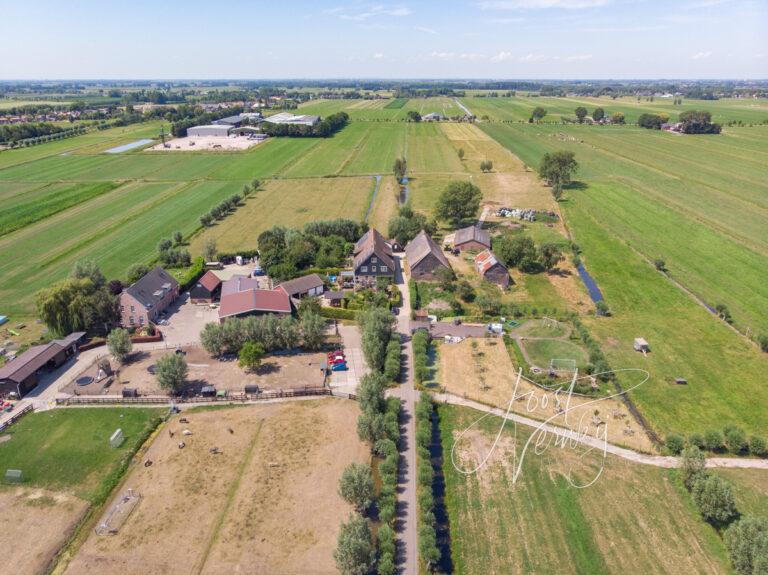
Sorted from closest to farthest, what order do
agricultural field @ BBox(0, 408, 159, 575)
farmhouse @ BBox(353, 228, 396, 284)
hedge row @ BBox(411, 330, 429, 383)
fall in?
agricultural field @ BBox(0, 408, 159, 575)
hedge row @ BBox(411, 330, 429, 383)
farmhouse @ BBox(353, 228, 396, 284)

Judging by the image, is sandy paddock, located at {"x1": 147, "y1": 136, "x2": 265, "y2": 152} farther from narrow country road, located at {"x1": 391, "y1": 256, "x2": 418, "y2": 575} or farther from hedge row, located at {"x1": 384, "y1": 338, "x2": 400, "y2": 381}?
narrow country road, located at {"x1": 391, "y1": 256, "x2": 418, "y2": 575}

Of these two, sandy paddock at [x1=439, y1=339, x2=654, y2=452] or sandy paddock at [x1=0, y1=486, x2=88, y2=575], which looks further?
sandy paddock at [x1=439, y1=339, x2=654, y2=452]

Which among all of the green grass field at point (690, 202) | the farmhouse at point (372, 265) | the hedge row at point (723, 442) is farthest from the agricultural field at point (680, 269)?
the farmhouse at point (372, 265)

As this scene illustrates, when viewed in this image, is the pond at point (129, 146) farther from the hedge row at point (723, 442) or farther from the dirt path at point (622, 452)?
the hedge row at point (723, 442)

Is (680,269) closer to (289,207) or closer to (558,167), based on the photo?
(558,167)

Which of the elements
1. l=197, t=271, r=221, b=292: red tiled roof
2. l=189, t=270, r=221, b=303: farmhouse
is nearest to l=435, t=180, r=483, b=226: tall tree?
l=197, t=271, r=221, b=292: red tiled roof

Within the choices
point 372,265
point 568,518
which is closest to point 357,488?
point 568,518
